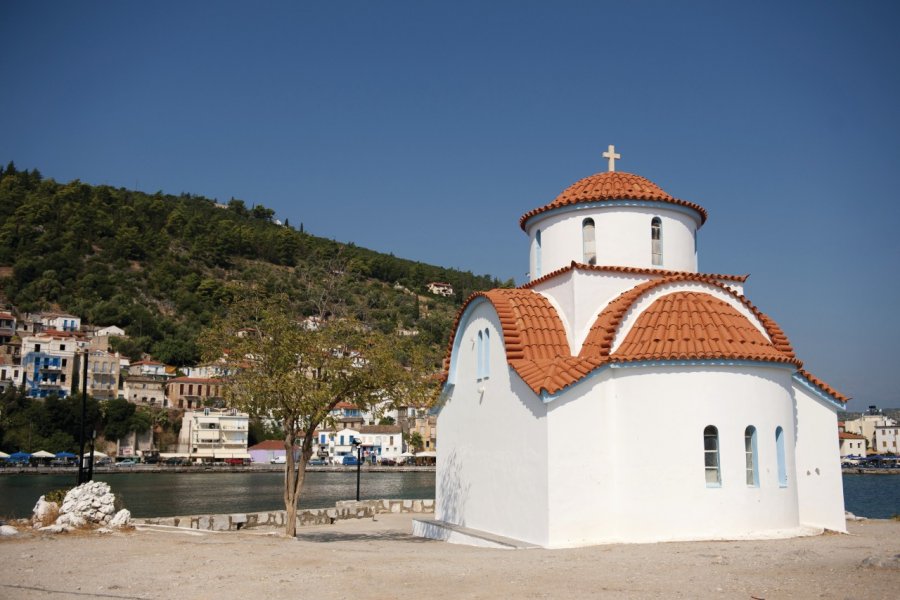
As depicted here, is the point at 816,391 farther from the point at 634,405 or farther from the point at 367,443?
the point at 367,443

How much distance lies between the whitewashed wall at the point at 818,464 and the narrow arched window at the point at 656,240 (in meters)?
4.13

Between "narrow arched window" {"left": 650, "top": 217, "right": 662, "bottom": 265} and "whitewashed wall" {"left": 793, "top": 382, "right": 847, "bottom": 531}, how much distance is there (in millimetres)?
4126

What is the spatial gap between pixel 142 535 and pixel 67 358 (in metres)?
82.2

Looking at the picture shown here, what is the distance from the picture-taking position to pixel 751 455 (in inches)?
568

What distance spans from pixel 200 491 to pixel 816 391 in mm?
46173

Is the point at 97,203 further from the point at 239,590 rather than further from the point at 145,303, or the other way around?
the point at 239,590

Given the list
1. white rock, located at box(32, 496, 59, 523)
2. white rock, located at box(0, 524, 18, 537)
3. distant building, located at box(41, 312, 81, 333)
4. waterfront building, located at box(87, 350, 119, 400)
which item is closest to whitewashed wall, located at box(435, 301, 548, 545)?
white rock, located at box(32, 496, 59, 523)

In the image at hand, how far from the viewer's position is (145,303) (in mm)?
113312

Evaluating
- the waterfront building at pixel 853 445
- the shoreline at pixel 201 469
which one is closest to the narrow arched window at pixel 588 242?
the shoreline at pixel 201 469

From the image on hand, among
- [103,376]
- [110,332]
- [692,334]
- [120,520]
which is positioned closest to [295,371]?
[120,520]

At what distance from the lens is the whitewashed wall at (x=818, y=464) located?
1622 cm

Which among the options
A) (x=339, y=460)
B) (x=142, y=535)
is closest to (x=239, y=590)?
(x=142, y=535)

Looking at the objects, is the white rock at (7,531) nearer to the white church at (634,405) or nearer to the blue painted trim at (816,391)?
the white church at (634,405)

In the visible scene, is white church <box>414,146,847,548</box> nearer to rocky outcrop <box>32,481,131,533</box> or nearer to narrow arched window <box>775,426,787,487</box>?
narrow arched window <box>775,426,787,487</box>
